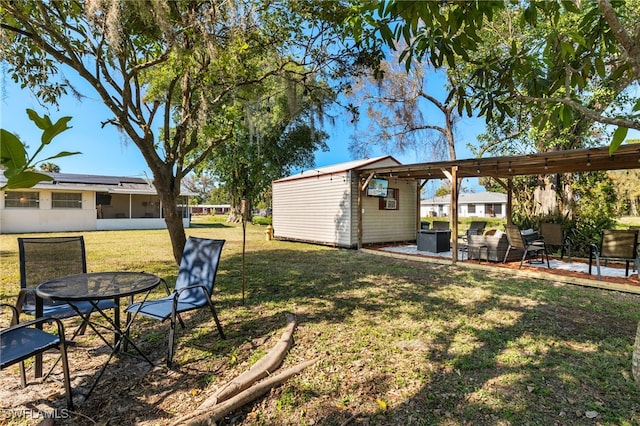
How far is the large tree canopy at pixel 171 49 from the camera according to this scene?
4473 mm

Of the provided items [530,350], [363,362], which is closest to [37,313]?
[363,362]

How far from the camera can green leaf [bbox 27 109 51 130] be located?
72 cm

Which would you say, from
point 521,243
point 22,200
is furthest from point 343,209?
point 22,200

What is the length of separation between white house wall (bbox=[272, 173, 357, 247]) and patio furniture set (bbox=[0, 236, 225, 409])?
7.38m

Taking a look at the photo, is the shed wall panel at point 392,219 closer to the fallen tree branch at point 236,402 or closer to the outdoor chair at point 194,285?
the outdoor chair at point 194,285

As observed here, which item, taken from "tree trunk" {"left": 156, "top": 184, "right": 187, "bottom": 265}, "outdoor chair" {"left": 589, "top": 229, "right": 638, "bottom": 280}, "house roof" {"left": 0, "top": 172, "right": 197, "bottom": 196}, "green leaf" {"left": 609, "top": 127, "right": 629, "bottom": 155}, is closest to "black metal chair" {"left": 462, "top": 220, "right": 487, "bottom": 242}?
"outdoor chair" {"left": 589, "top": 229, "right": 638, "bottom": 280}

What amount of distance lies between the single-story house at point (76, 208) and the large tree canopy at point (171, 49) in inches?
346

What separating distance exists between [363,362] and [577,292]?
4434 millimetres

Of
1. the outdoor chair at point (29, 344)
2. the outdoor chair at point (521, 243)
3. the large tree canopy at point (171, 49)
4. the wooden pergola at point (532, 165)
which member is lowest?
the outdoor chair at point (29, 344)

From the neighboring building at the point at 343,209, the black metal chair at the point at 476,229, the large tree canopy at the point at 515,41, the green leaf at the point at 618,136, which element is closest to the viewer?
the green leaf at the point at 618,136

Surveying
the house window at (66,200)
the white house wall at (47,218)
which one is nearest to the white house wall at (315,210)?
the white house wall at (47,218)

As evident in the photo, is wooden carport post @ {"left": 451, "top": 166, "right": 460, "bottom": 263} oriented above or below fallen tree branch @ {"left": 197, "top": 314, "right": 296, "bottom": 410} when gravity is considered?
above

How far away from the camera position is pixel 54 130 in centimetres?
73

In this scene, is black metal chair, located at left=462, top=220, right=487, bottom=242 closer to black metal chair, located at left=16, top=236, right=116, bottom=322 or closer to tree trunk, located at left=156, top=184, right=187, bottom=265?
tree trunk, located at left=156, top=184, right=187, bottom=265
